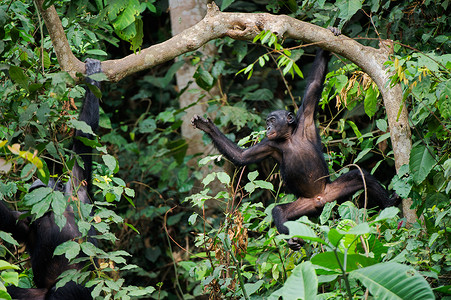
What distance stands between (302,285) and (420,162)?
2.02 metres

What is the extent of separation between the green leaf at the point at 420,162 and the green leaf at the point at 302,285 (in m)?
1.86

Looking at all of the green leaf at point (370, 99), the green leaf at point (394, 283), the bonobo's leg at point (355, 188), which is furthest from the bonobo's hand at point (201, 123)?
the green leaf at point (394, 283)

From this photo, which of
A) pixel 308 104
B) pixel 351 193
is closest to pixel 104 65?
pixel 308 104

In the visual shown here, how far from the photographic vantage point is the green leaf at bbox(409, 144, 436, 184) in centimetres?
442

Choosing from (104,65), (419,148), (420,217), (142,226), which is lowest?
(142,226)

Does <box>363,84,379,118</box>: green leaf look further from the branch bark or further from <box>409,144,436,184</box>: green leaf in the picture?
<box>409,144,436,184</box>: green leaf

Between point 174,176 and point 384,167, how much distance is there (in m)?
3.23

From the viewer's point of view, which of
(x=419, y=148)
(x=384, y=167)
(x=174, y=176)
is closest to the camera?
(x=419, y=148)

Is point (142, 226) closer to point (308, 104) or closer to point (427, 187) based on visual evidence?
point (308, 104)

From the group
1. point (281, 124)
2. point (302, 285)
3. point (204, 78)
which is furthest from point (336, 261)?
point (204, 78)

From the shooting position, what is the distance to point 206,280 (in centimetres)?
474

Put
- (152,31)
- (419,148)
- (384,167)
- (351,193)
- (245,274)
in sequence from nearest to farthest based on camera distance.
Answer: (419,148)
(245,274)
(351,193)
(384,167)
(152,31)

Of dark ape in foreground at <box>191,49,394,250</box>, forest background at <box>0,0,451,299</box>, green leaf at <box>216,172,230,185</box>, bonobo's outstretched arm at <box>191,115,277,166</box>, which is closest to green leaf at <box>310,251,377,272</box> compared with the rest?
forest background at <box>0,0,451,299</box>

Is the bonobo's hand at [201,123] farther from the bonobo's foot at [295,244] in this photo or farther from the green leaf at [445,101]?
the green leaf at [445,101]
